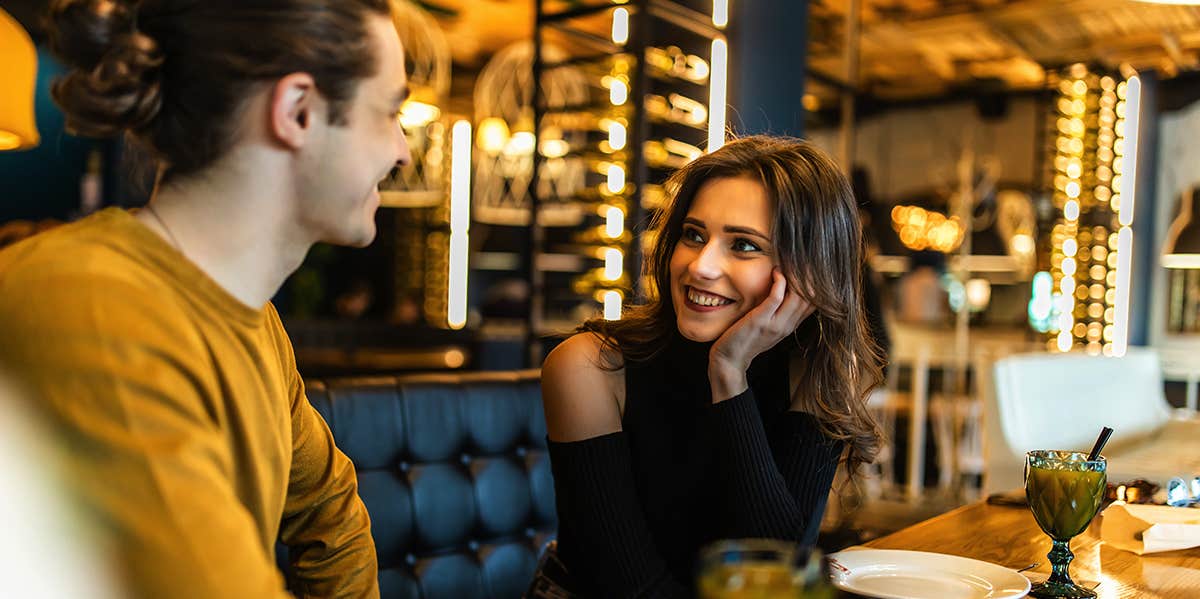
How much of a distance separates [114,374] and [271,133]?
0.28 metres

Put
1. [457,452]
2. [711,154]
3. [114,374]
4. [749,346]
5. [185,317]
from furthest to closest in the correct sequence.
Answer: [457,452] → [711,154] → [749,346] → [185,317] → [114,374]

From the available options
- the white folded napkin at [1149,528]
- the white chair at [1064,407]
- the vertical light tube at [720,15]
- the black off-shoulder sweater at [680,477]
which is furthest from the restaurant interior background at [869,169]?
the white folded napkin at [1149,528]

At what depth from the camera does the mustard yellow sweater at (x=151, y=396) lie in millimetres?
750

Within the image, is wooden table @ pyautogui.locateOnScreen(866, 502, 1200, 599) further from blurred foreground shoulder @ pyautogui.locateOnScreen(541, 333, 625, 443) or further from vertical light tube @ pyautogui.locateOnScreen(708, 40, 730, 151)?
vertical light tube @ pyautogui.locateOnScreen(708, 40, 730, 151)

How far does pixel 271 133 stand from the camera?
0.95 m

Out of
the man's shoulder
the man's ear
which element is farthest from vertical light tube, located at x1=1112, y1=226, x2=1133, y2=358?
the man's shoulder

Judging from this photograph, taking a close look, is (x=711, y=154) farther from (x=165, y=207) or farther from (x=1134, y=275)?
(x=1134, y=275)

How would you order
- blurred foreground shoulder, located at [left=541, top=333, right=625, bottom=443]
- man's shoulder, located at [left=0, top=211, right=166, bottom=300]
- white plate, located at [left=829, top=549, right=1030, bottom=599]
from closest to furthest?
man's shoulder, located at [left=0, top=211, right=166, bottom=300]
white plate, located at [left=829, top=549, right=1030, bottom=599]
blurred foreground shoulder, located at [left=541, top=333, right=625, bottom=443]

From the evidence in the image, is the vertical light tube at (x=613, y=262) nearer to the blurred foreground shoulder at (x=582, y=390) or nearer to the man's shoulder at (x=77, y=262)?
the blurred foreground shoulder at (x=582, y=390)

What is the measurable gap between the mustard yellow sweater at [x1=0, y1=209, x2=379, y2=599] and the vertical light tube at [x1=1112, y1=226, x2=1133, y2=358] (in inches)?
293

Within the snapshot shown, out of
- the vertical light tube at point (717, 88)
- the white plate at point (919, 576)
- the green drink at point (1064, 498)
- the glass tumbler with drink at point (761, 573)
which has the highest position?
the vertical light tube at point (717, 88)

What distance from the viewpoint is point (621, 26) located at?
16.2 feet

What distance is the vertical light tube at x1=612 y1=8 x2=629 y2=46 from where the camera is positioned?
4.83 meters

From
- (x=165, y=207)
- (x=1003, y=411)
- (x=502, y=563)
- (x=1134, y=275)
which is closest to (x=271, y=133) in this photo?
(x=165, y=207)
